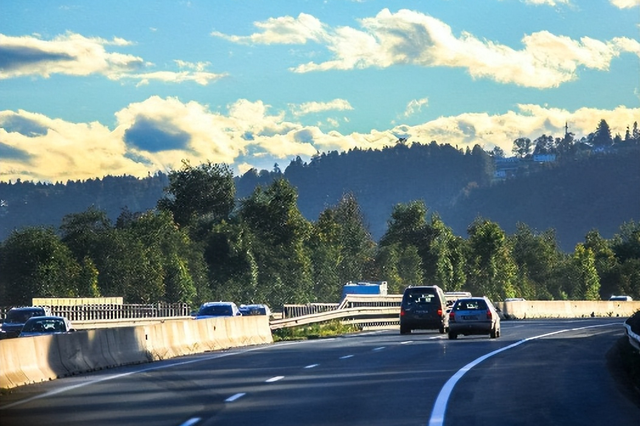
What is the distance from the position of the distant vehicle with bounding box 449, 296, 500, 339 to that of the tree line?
61099 mm

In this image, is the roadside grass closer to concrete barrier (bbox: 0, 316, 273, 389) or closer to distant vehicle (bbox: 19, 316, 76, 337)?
concrete barrier (bbox: 0, 316, 273, 389)

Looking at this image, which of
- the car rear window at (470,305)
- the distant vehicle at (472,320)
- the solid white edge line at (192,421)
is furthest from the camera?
the car rear window at (470,305)

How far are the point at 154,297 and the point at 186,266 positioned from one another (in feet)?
35.6

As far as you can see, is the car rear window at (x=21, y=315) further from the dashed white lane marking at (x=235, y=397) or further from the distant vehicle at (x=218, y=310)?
the dashed white lane marking at (x=235, y=397)

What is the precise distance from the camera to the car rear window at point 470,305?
44625 mm

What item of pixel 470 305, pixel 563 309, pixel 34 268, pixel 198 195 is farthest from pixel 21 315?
pixel 198 195

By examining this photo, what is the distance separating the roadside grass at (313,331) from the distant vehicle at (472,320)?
24.2ft

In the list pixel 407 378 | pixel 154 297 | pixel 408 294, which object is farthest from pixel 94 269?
pixel 407 378

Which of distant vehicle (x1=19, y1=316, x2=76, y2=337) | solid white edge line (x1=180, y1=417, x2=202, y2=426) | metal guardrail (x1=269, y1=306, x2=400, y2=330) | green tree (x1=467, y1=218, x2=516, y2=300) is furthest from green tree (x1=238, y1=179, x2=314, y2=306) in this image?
solid white edge line (x1=180, y1=417, x2=202, y2=426)

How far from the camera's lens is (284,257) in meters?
133

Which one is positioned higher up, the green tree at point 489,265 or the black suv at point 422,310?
the green tree at point 489,265

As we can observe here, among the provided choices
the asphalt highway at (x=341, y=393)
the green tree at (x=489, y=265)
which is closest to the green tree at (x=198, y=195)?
the green tree at (x=489, y=265)

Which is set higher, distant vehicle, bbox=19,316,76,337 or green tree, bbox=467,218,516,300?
green tree, bbox=467,218,516,300

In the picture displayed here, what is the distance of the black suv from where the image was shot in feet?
166
